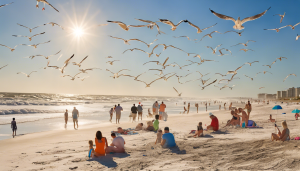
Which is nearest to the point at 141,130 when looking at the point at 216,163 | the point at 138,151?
the point at 138,151

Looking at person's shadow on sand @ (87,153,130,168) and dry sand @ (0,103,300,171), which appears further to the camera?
person's shadow on sand @ (87,153,130,168)

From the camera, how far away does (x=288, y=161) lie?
5.48 m

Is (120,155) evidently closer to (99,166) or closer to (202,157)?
(99,166)

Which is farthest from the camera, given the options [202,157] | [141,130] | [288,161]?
[141,130]

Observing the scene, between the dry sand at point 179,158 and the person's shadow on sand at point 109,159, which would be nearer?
the dry sand at point 179,158

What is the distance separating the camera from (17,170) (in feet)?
19.7

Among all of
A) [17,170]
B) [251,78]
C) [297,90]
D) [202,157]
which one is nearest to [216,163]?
[202,157]

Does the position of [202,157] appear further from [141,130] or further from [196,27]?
[141,130]

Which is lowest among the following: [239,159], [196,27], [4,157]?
[4,157]

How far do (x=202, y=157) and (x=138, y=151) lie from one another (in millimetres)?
2600

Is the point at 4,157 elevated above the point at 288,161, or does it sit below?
below

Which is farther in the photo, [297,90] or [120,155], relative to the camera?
Result: [297,90]

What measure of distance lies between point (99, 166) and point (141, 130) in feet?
21.4

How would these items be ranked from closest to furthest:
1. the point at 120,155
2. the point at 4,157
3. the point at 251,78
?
the point at 120,155 < the point at 4,157 < the point at 251,78
